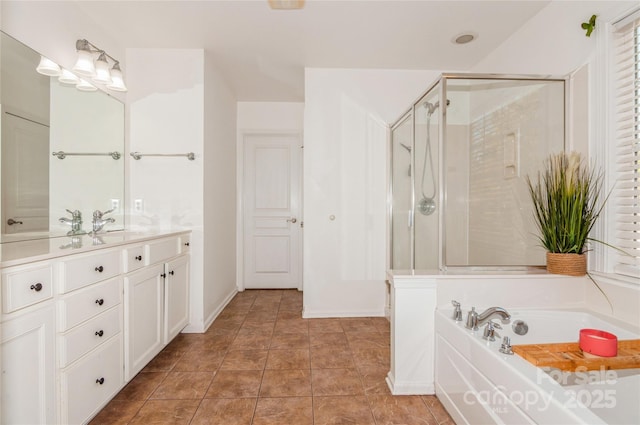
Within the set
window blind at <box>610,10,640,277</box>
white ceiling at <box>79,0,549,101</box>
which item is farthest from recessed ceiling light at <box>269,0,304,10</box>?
window blind at <box>610,10,640,277</box>

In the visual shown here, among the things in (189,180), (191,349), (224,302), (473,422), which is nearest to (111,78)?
(189,180)

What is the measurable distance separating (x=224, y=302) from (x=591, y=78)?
3.53 meters

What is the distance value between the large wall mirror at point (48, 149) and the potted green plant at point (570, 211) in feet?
9.57

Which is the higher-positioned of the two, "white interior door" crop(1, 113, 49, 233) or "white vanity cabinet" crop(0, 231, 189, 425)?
"white interior door" crop(1, 113, 49, 233)

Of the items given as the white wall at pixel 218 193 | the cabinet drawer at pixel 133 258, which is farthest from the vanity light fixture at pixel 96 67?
the cabinet drawer at pixel 133 258

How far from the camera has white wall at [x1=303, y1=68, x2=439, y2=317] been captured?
3.06m

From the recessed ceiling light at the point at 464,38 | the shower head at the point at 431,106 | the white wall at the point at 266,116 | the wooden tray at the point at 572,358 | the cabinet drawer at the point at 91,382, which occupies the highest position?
the recessed ceiling light at the point at 464,38

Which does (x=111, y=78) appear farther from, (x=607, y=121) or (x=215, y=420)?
(x=607, y=121)

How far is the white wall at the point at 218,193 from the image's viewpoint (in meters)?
2.77

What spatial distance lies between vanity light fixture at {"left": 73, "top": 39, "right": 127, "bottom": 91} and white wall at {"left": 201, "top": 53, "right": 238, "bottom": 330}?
2.20 feet

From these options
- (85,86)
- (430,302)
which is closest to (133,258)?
(85,86)

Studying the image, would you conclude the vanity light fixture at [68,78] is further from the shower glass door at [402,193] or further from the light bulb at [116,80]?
the shower glass door at [402,193]

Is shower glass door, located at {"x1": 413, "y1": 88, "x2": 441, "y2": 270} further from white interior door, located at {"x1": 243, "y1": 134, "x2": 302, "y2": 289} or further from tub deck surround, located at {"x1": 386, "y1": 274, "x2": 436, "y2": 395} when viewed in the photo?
white interior door, located at {"x1": 243, "y1": 134, "x2": 302, "y2": 289}

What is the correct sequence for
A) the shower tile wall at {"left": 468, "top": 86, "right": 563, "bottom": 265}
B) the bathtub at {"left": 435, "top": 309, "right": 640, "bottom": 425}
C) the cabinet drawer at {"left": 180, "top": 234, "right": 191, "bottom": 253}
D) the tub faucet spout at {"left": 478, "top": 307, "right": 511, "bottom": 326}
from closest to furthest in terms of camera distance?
the bathtub at {"left": 435, "top": 309, "right": 640, "bottom": 425} < the tub faucet spout at {"left": 478, "top": 307, "right": 511, "bottom": 326} < the shower tile wall at {"left": 468, "top": 86, "right": 563, "bottom": 265} < the cabinet drawer at {"left": 180, "top": 234, "right": 191, "bottom": 253}
